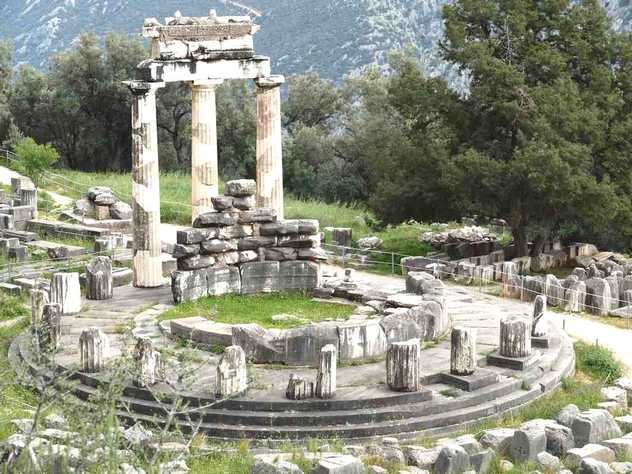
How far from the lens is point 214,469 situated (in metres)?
16.3

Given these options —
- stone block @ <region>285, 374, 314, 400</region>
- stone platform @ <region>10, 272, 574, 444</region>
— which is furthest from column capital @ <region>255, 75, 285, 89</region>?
stone block @ <region>285, 374, 314, 400</region>

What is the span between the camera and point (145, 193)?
89.7ft

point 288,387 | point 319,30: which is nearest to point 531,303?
point 288,387

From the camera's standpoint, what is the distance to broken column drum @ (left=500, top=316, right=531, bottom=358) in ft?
69.4

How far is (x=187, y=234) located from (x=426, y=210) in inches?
471

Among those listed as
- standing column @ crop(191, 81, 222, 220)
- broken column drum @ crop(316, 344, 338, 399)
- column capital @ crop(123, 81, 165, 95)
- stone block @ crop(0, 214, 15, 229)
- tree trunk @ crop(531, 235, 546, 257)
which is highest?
column capital @ crop(123, 81, 165, 95)

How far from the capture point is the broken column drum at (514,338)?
69.4 ft

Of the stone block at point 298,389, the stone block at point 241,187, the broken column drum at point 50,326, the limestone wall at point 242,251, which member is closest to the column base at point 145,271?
the limestone wall at point 242,251

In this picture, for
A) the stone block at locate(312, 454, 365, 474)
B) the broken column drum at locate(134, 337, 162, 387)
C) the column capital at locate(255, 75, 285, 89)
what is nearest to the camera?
the stone block at locate(312, 454, 365, 474)

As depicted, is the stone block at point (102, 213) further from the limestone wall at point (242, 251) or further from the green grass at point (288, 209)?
the limestone wall at point (242, 251)

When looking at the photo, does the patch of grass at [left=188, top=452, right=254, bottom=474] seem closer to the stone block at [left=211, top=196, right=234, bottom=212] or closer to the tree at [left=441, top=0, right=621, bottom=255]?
the stone block at [left=211, top=196, right=234, bottom=212]

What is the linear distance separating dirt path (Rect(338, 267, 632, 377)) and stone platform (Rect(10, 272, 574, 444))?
78.5 inches

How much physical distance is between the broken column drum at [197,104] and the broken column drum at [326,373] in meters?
9.91

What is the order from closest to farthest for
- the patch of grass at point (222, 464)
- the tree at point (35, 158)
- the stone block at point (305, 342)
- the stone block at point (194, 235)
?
1. the patch of grass at point (222, 464)
2. the stone block at point (305, 342)
3. the stone block at point (194, 235)
4. the tree at point (35, 158)
